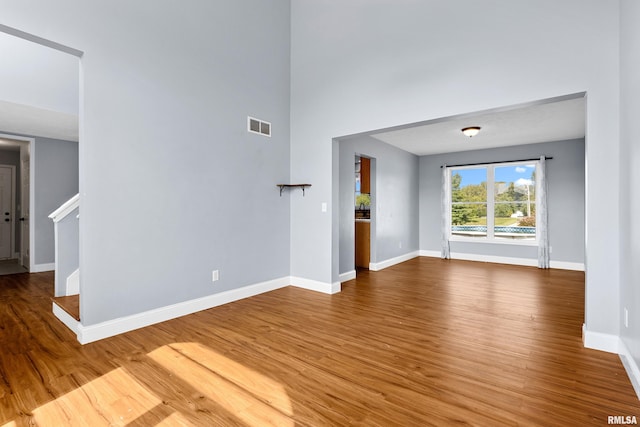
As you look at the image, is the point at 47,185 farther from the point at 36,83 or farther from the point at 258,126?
the point at 258,126

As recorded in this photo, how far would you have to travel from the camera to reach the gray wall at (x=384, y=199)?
5035 mm

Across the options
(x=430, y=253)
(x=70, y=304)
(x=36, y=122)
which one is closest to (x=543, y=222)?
(x=430, y=253)

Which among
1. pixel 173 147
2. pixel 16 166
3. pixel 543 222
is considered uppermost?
pixel 16 166

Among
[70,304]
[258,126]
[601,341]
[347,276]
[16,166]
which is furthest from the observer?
[16,166]

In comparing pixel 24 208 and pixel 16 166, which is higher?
pixel 16 166

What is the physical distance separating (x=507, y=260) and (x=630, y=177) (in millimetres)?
5195

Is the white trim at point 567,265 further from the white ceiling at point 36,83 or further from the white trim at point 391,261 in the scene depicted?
the white ceiling at point 36,83

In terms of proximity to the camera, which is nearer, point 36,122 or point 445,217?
point 36,122

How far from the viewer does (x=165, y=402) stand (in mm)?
1825

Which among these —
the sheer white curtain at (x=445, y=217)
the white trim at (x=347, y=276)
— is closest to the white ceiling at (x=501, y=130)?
the sheer white curtain at (x=445, y=217)

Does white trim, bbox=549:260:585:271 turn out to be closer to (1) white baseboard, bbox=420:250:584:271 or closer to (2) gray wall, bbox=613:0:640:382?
(1) white baseboard, bbox=420:250:584:271

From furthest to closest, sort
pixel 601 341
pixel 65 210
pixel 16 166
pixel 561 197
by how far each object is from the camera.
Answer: pixel 16 166 → pixel 561 197 → pixel 65 210 → pixel 601 341

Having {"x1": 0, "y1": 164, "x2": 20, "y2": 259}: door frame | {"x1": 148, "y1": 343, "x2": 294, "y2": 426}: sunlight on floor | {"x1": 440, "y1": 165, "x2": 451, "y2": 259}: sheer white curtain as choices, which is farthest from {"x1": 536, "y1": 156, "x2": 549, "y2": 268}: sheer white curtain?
{"x1": 0, "y1": 164, "x2": 20, "y2": 259}: door frame

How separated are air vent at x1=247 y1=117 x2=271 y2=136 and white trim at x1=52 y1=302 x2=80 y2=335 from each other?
272 centimetres
